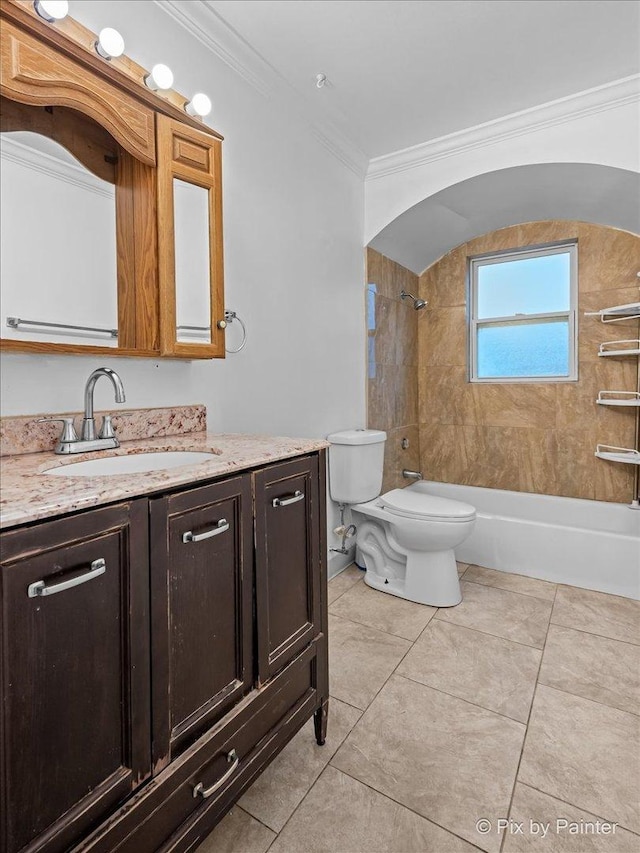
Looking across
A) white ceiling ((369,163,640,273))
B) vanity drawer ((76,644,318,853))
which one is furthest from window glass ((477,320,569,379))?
vanity drawer ((76,644,318,853))

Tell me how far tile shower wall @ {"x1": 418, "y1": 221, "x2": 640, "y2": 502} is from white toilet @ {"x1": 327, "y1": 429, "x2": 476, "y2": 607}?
591mm

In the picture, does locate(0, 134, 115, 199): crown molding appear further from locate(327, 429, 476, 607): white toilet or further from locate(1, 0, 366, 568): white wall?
locate(327, 429, 476, 607): white toilet

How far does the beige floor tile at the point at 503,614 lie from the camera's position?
6.74ft

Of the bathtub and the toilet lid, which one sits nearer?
the toilet lid

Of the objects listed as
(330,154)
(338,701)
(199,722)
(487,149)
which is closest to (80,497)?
(199,722)

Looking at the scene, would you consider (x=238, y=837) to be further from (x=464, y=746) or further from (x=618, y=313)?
(x=618, y=313)

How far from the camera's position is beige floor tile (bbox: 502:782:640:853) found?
1102 mm

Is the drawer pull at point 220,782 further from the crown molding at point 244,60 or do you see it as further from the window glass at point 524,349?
the window glass at point 524,349

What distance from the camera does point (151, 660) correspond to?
0.87m

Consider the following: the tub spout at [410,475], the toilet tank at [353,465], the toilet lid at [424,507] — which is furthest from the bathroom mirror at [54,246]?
the tub spout at [410,475]

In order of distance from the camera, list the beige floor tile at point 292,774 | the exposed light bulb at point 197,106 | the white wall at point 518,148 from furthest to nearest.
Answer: the white wall at point 518,148 < the exposed light bulb at point 197,106 < the beige floor tile at point 292,774

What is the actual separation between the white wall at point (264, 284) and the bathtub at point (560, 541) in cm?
103

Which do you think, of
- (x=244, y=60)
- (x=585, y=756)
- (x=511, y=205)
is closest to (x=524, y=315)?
(x=511, y=205)

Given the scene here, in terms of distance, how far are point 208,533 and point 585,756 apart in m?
1.35
